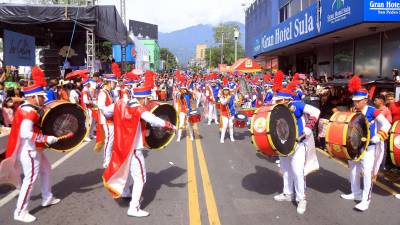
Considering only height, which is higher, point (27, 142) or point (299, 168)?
point (27, 142)

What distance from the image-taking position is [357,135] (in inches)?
214

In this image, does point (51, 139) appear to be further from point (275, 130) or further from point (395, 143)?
point (395, 143)

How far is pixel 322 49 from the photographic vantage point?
72.1ft

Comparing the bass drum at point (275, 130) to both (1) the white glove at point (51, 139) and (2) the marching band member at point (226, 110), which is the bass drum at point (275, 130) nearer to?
(1) the white glove at point (51, 139)

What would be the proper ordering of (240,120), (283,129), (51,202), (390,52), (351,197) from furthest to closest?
1. (390,52)
2. (240,120)
3. (351,197)
4. (51,202)
5. (283,129)

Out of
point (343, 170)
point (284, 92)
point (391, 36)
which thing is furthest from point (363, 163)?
point (391, 36)

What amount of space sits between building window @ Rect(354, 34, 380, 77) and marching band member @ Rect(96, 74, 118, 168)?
37.0 feet

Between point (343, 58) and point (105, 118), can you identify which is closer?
point (105, 118)

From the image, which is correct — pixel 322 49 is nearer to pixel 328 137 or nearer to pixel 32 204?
pixel 328 137

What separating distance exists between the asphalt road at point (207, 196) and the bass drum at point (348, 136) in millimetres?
807

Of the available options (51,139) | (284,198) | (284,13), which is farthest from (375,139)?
(284,13)

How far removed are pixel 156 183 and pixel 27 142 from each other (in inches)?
93.7

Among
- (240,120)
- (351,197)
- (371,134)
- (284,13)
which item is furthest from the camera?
(284,13)

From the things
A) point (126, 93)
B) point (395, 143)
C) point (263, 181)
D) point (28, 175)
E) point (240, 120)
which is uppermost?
point (126, 93)
